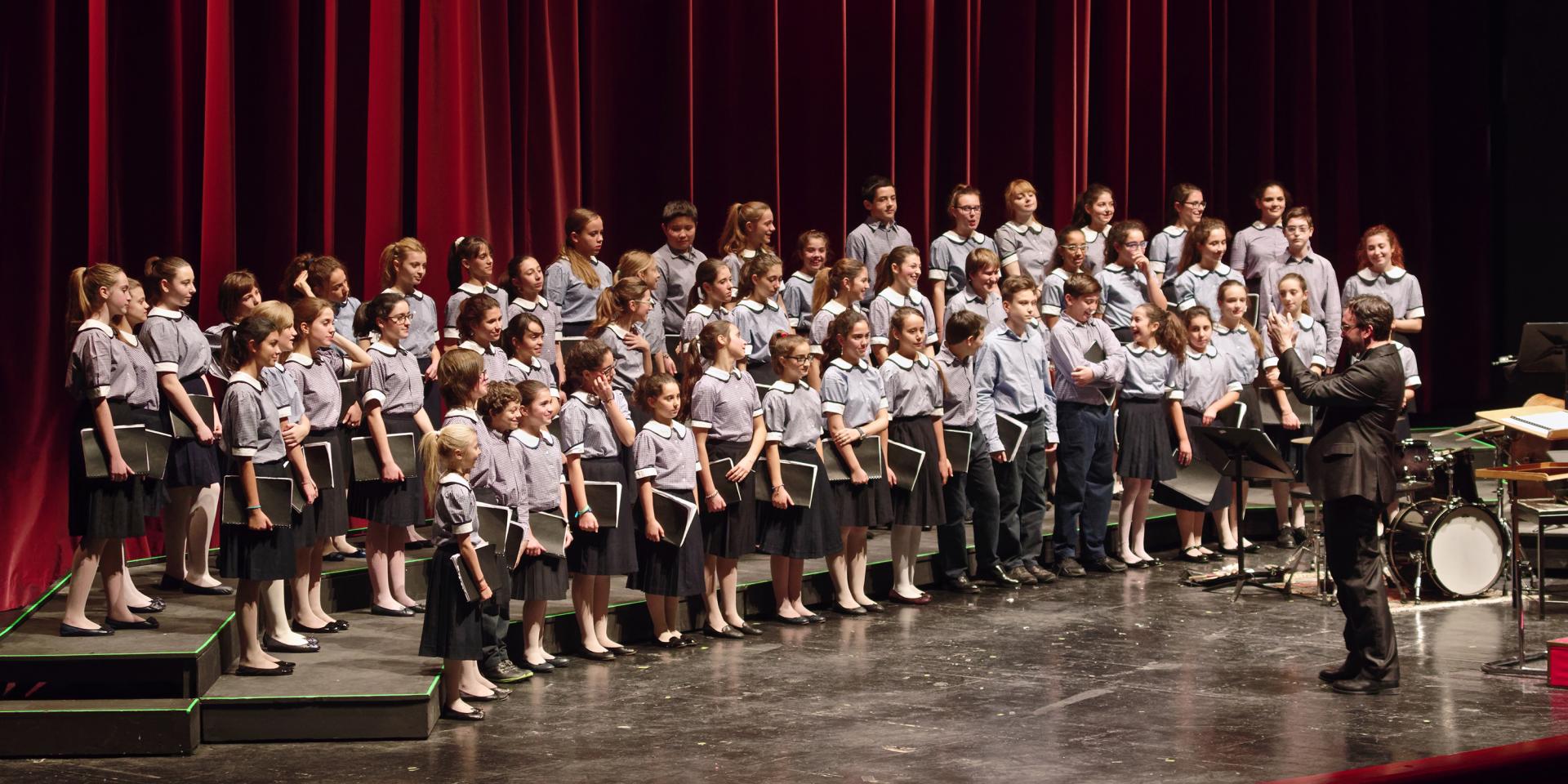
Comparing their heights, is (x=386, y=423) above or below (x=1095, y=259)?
below

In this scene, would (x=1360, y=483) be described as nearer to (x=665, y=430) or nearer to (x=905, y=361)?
(x=905, y=361)

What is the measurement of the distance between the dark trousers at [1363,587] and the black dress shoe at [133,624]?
11.6ft

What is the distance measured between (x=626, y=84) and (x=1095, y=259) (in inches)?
93.2

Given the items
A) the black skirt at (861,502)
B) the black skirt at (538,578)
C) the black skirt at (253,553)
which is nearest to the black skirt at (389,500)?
the black skirt at (538,578)

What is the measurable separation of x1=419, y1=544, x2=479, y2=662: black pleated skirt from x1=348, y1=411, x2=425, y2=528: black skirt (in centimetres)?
89

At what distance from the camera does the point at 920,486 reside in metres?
6.35

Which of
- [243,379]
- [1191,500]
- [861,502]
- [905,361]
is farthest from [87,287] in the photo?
[1191,500]

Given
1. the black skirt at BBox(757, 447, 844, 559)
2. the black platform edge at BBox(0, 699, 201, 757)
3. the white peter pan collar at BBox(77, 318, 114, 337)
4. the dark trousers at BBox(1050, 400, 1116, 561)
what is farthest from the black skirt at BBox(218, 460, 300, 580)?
the dark trousers at BBox(1050, 400, 1116, 561)

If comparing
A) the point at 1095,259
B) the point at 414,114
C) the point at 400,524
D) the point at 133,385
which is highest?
the point at 414,114

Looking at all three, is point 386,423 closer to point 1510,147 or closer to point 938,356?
point 938,356

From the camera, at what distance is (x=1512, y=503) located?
5.33 metres

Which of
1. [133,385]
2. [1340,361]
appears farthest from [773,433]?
[1340,361]

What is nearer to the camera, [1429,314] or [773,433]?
[773,433]

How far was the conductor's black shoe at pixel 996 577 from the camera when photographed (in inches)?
266
